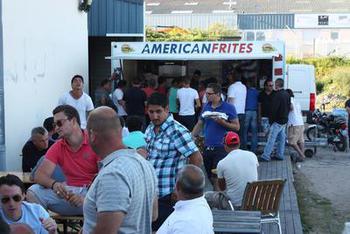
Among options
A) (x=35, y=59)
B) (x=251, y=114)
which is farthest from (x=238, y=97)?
(x=35, y=59)

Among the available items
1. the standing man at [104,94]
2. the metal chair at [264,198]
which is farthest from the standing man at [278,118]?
the metal chair at [264,198]

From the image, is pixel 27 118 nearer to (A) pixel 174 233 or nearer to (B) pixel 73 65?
(B) pixel 73 65

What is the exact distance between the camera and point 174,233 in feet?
13.5

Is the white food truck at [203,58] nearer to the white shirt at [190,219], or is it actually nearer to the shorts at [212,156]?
the shorts at [212,156]

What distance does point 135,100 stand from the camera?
12773mm

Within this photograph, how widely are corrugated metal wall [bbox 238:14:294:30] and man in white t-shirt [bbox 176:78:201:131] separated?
37704mm

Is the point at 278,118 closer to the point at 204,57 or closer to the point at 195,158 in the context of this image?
the point at 204,57

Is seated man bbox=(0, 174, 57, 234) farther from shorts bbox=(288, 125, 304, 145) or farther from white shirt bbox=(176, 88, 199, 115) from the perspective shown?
shorts bbox=(288, 125, 304, 145)

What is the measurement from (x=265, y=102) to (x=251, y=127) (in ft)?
2.02

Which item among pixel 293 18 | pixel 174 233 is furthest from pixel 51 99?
pixel 293 18

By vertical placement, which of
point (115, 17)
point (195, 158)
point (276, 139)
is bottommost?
point (276, 139)

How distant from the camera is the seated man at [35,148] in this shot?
7.35 metres

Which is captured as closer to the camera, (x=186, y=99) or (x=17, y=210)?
(x=17, y=210)

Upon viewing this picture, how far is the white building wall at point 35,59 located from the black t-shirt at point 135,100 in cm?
111
